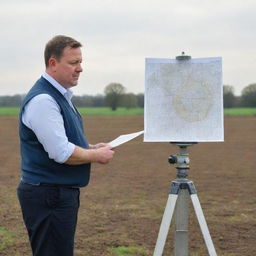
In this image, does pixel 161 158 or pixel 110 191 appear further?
pixel 161 158

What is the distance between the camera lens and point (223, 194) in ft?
29.9

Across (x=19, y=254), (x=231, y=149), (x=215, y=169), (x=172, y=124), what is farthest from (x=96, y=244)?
(x=231, y=149)

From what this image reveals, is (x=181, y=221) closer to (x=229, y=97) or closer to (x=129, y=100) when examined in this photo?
(x=229, y=97)

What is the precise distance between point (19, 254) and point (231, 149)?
44.0ft

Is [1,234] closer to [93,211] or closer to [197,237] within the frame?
[93,211]

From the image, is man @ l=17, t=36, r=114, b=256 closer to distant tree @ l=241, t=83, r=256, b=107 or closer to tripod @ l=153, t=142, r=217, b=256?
tripod @ l=153, t=142, r=217, b=256

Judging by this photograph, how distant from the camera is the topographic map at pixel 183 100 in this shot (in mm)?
3793

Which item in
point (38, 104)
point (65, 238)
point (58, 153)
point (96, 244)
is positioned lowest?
point (96, 244)

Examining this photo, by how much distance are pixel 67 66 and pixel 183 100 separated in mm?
1002

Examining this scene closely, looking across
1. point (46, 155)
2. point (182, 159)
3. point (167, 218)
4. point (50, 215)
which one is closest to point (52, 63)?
point (46, 155)

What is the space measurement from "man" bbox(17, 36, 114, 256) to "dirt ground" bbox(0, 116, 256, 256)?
2.33 metres

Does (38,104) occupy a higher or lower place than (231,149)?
higher

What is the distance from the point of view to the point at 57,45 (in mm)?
3107

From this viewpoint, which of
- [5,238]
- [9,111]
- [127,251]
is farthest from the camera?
[9,111]
